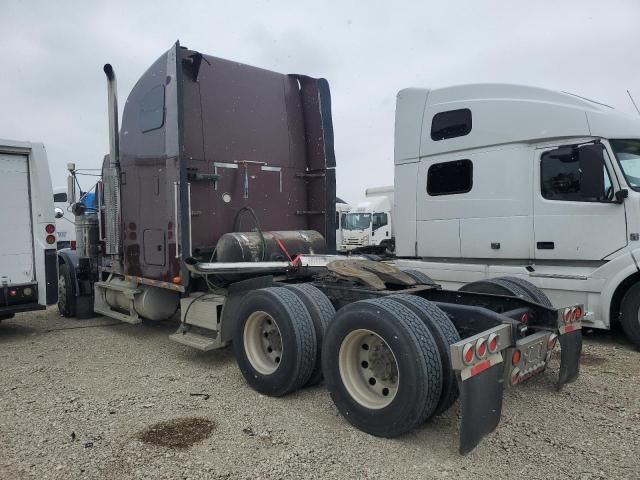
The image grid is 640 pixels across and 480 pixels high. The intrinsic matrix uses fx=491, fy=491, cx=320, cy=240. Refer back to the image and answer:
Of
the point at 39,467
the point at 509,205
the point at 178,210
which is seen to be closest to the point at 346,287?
the point at 178,210

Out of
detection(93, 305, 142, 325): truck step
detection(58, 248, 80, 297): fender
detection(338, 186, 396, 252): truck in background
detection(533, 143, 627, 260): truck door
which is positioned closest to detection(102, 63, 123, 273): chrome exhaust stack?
detection(93, 305, 142, 325): truck step

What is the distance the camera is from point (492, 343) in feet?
10.4

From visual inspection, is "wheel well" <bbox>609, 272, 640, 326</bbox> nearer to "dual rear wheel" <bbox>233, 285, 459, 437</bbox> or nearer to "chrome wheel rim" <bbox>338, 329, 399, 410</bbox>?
"dual rear wheel" <bbox>233, 285, 459, 437</bbox>

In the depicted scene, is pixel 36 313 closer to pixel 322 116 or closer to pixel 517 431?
pixel 322 116

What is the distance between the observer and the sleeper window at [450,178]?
7.30 m

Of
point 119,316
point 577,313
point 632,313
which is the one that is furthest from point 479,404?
point 119,316

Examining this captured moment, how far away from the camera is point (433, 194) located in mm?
7738

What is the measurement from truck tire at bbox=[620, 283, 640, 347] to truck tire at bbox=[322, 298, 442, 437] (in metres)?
3.89

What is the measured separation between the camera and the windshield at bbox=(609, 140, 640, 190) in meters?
6.05

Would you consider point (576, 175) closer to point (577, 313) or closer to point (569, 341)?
point (577, 313)

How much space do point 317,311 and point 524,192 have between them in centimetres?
398

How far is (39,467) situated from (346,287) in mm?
2634

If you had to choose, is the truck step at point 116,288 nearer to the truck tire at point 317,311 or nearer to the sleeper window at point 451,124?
the truck tire at point 317,311

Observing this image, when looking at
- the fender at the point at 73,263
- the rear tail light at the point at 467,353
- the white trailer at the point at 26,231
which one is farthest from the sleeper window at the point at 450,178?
the fender at the point at 73,263
